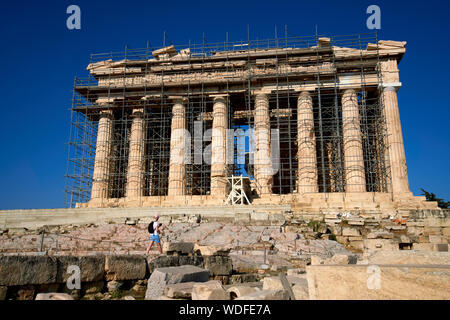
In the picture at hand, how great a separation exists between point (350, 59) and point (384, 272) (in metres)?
27.2

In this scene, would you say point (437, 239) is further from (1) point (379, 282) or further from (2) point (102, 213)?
(2) point (102, 213)

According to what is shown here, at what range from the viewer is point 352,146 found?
27.4 m

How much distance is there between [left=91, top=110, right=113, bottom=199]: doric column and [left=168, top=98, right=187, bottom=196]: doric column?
17.3ft

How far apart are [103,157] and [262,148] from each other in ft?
41.7

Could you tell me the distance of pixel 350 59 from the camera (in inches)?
1155

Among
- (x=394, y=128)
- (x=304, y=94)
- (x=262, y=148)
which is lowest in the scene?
(x=262, y=148)

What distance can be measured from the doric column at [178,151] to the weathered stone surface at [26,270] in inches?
863

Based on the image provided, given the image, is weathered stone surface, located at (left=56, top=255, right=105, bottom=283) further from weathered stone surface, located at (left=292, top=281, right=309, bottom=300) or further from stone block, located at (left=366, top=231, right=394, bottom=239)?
stone block, located at (left=366, top=231, right=394, bottom=239)

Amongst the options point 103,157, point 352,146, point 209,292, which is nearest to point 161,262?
point 209,292

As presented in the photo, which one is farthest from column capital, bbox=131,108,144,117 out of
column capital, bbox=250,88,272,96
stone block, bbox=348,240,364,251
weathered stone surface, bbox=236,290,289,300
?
weathered stone surface, bbox=236,290,289,300

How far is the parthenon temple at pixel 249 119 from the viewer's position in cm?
2731

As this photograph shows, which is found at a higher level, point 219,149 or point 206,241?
point 219,149
